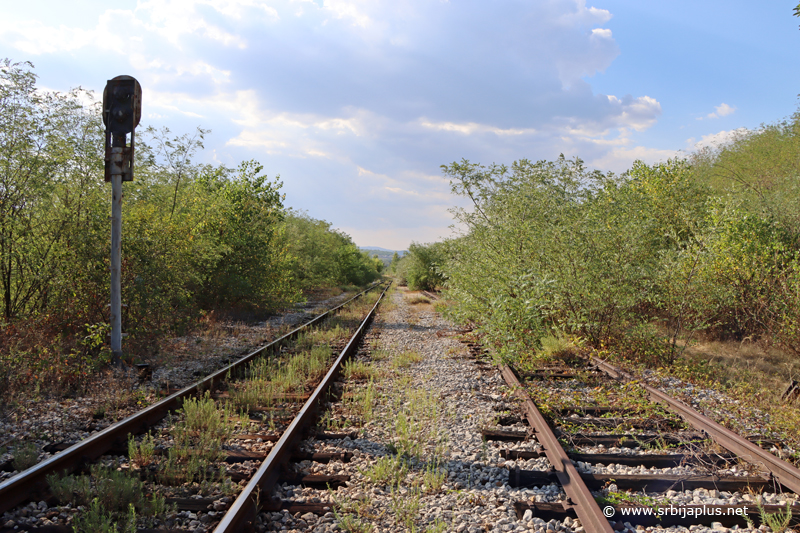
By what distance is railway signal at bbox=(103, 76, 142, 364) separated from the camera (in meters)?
7.11

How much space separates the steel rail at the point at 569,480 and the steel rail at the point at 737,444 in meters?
1.65

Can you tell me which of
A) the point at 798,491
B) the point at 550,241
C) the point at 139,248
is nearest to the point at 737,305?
the point at 550,241

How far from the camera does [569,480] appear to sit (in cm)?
366

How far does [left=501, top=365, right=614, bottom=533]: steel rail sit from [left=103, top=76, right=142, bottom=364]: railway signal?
6443 millimetres

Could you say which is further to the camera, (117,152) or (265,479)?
(117,152)

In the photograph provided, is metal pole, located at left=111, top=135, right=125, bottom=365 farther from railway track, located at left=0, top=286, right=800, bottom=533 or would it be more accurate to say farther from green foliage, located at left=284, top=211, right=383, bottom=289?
green foliage, located at left=284, top=211, right=383, bottom=289

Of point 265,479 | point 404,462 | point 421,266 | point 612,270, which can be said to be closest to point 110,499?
point 265,479

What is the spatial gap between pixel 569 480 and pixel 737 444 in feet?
6.50

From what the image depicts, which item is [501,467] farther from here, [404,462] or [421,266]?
[421,266]

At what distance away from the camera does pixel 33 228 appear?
6926 millimetres

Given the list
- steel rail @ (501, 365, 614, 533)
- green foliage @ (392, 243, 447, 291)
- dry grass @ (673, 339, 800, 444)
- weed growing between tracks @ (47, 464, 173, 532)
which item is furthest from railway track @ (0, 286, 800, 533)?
green foliage @ (392, 243, 447, 291)

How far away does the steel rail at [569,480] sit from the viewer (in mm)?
3070

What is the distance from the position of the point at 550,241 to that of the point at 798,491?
5228 millimetres

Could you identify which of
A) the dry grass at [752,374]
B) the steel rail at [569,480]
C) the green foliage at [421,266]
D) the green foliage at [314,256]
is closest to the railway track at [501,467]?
the steel rail at [569,480]
